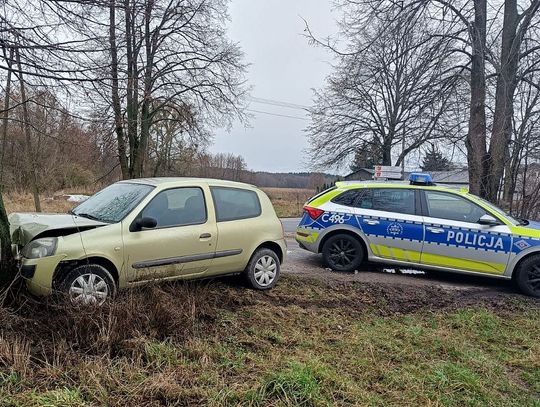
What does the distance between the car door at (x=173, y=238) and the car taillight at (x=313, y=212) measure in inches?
107

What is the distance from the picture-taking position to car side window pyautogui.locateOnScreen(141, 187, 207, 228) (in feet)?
16.5

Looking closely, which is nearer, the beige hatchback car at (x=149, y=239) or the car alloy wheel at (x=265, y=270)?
the beige hatchback car at (x=149, y=239)

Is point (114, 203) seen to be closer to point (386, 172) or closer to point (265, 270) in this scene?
point (265, 270)

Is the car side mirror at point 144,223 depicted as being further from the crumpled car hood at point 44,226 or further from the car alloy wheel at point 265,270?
the car alloy wheel at point 265,270

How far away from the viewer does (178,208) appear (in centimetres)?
527

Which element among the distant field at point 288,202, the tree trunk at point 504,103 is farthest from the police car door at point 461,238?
the distant field at point 288,202

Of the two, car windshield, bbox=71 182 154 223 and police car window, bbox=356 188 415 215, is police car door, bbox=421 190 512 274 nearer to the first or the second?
police car window, bbox=356 188 415 215

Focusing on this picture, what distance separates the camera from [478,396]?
3297 millimetres

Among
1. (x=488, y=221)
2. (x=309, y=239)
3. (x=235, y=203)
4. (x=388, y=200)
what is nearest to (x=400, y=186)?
(x=388, y=200)

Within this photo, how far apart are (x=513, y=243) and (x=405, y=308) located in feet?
8.19

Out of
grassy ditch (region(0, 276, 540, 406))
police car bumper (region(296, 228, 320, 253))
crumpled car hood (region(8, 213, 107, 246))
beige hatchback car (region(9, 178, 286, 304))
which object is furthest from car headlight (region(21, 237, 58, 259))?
police car bumper (region(296, 228, 320, 253))

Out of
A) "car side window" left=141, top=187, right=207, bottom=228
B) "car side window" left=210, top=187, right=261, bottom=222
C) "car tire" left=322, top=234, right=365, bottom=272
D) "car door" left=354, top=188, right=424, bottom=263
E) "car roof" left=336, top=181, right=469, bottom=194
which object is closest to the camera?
"car side window" left=141, top=187, right=207, bottom=228

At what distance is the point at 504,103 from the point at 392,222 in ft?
18.1

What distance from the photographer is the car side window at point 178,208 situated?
502 centimetres
